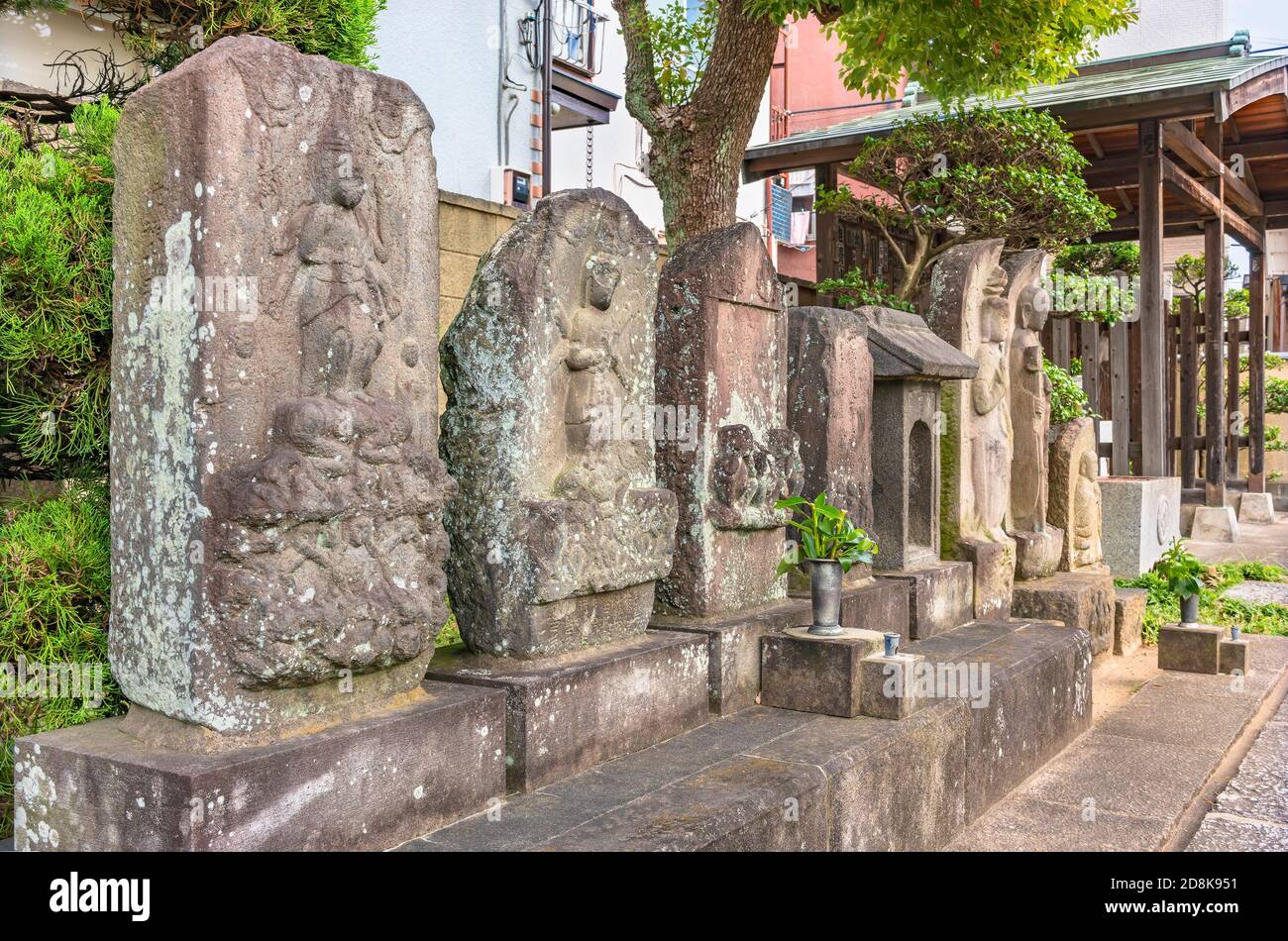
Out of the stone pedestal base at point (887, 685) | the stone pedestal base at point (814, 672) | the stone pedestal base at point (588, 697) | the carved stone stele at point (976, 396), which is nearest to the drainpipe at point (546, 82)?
the carved stone stele at point (976, 396)

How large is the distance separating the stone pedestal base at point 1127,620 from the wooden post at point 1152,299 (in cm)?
367

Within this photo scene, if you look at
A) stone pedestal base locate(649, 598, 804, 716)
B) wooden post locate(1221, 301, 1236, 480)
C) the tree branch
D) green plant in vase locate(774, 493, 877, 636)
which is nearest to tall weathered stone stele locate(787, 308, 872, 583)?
green plant in vase locate(774, 493, 877, 636)

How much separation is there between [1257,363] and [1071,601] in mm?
9952

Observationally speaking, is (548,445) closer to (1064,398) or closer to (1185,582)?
(1185,582)

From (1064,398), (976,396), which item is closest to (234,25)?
(976,396)

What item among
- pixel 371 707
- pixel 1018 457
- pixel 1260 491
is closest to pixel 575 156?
pixel 1018 457

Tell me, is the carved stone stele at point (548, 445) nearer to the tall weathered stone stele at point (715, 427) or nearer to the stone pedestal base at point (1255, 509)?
the tall weathered stone stele at point (715, 427)

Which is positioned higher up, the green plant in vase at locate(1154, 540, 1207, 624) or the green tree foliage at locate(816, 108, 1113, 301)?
the green tree foliage at locate(816, 108, 1113, 301)

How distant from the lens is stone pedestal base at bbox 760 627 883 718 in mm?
3834

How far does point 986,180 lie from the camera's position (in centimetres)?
917

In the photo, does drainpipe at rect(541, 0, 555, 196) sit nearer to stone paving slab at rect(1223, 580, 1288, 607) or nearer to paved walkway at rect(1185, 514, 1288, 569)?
stone paving slab at rect(1223, 580, 1288, 607)

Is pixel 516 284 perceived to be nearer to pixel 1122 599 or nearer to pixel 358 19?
pixel 358 19

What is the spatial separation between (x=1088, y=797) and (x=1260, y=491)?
37.5 feet

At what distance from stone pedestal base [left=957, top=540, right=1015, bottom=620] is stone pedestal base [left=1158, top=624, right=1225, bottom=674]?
121 centimetres
